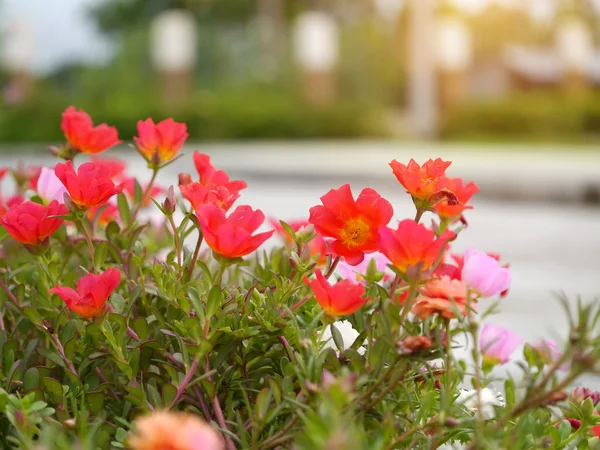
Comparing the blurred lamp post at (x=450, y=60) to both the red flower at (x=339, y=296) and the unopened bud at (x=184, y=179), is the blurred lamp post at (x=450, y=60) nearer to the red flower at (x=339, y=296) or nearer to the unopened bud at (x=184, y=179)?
the unopened bud at (x=184, y=179)

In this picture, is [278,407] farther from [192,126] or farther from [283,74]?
[283,74]

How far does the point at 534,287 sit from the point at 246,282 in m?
3.63

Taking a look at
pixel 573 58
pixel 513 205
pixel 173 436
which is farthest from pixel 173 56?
pixel 173 436

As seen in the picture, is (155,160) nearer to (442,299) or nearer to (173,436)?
(442,299)

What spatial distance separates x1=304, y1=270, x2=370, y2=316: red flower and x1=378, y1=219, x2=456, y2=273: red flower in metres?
0.05

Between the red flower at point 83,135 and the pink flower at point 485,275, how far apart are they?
576mm

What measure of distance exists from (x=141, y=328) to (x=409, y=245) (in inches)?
14.0

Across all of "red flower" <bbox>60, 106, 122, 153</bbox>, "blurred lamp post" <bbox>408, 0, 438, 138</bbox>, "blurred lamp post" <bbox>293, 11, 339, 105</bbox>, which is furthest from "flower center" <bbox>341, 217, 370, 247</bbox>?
"blurred lamp post" <bbox>293, 11, 339, 105</bbox>

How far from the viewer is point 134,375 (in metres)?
1.04

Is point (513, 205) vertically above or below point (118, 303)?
below

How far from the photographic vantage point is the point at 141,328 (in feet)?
3.56

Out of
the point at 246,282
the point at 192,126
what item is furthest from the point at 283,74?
the point at 246,282

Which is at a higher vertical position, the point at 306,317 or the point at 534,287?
the point at 306,317

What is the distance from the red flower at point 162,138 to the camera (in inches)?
50.4
